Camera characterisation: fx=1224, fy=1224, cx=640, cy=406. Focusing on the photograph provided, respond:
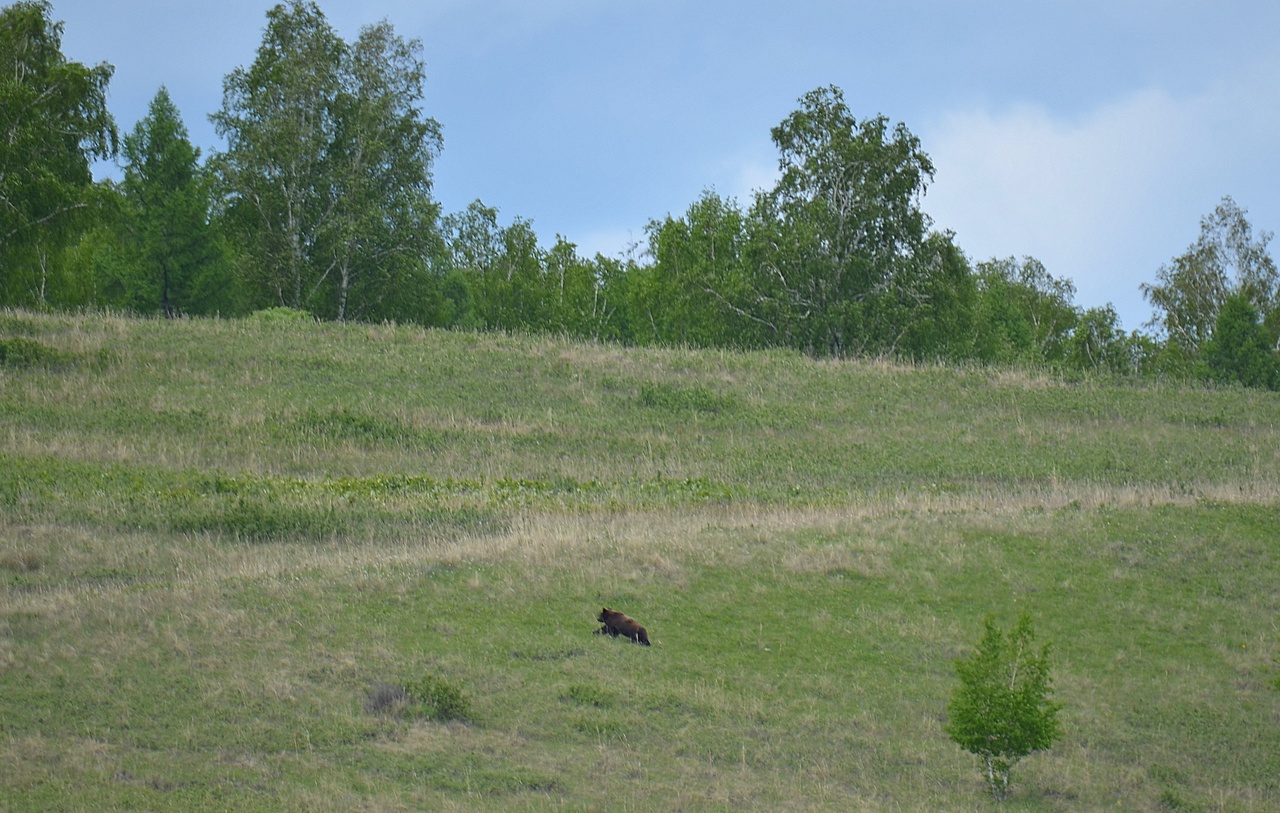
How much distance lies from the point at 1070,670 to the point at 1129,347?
6823 cm

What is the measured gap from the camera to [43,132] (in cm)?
3156

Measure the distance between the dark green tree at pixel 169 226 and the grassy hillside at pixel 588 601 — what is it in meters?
24.0

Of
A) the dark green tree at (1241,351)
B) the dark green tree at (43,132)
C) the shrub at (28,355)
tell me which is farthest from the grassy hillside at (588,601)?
the dark green tree at (1241,351)

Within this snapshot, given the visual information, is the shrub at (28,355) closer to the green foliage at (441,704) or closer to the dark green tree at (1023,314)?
the green foliage at (441,704)

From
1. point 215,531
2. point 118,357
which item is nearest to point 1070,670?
point 215,531

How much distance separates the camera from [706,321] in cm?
5200

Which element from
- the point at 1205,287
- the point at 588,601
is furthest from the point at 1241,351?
the point at 588,601

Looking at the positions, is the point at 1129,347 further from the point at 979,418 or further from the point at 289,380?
the point at 289,380

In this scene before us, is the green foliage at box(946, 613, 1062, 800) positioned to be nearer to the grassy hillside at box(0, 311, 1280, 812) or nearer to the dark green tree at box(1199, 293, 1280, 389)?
the grassy hillside at box(0, 311, 1280, 812)

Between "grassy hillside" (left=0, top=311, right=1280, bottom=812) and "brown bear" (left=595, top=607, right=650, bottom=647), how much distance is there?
15 centimetres

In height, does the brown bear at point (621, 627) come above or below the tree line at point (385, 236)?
below

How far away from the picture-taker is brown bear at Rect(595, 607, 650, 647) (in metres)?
13.1

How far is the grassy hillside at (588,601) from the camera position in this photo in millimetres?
9820

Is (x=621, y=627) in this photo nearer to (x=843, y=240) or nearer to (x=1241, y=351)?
(x=843, y=240)
